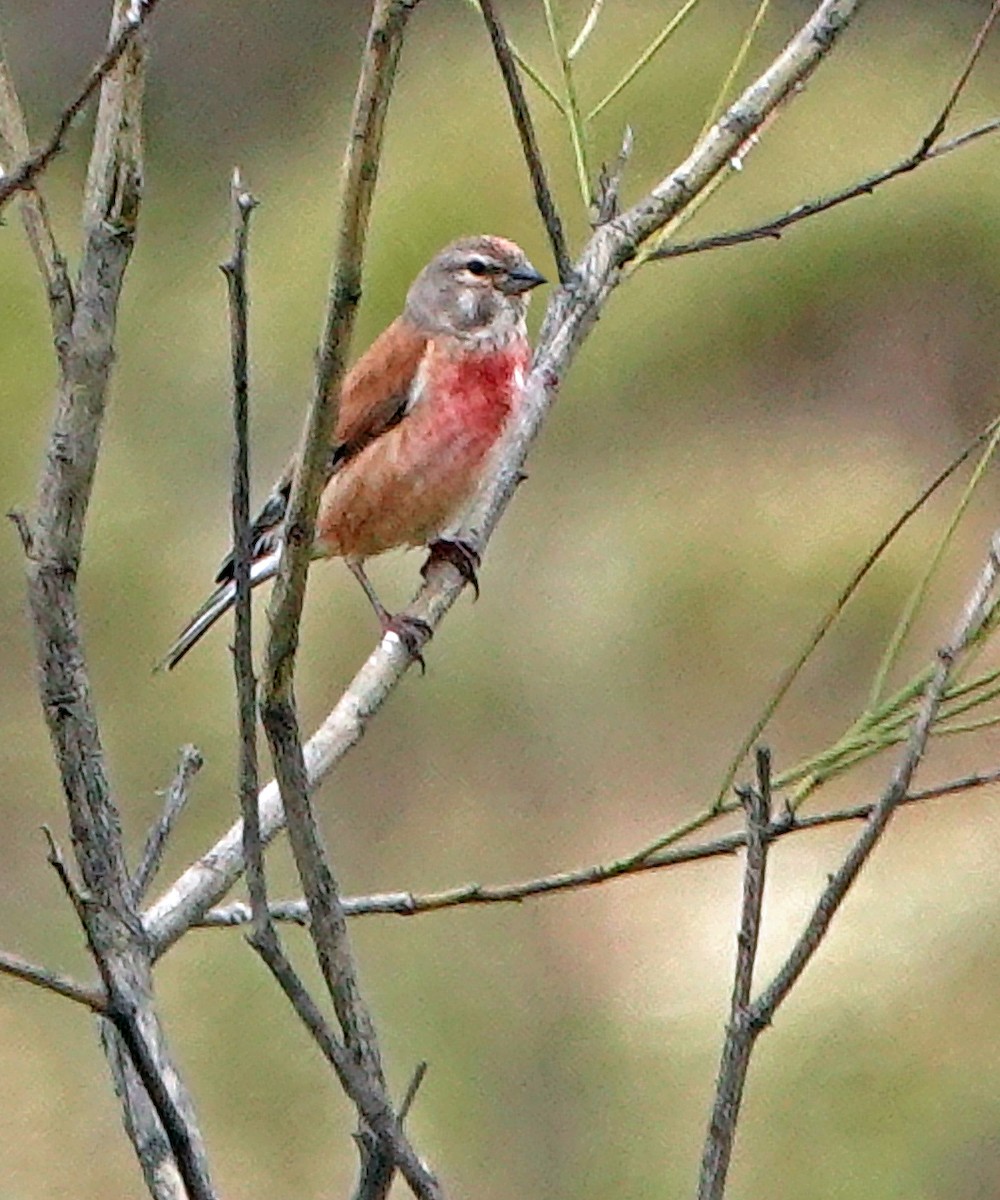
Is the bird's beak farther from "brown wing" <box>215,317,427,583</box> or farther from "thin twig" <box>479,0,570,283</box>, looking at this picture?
"thin twig" <box>479,0,570,283</box>

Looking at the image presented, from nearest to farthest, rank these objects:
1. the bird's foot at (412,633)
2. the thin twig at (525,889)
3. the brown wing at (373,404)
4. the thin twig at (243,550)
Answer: the thin twig at (243,550)
the thin twig at (525,889)
the bird's foot at (412,633)
the brown wing at (373,404)

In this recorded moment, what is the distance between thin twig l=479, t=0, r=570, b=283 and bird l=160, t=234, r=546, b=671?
183 cm

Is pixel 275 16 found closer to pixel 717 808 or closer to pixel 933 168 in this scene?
pixel 933 168

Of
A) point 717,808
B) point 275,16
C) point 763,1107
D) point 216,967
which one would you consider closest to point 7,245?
point 275,16

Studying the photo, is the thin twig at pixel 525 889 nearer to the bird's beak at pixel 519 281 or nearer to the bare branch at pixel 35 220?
the bare branch at pixel 35 220

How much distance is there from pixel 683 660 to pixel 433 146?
3295 mm

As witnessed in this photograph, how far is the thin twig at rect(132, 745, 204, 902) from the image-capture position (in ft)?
7.41

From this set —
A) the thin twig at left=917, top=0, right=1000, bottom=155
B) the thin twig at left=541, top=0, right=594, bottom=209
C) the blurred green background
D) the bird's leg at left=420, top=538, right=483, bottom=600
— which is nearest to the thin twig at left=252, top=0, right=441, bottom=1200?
the thin twig at left=917, top=0, right=1000, bottom=155

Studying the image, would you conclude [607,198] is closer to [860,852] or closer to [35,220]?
[35,220]

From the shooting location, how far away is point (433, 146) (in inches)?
438

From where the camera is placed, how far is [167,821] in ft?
7.74

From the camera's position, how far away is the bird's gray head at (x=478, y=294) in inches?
198

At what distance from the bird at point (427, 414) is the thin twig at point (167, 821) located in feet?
7.80

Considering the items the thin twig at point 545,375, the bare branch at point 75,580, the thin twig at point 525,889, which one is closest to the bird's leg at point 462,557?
the thin twig at point 545,375
